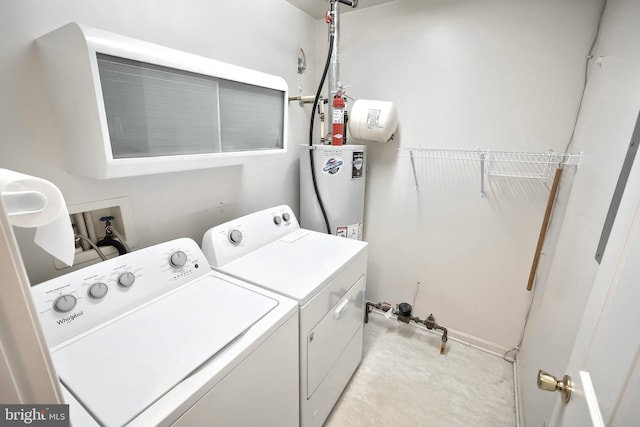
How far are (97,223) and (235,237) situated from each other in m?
0.58

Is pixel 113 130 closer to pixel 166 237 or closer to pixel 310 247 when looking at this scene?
pixel 166 237

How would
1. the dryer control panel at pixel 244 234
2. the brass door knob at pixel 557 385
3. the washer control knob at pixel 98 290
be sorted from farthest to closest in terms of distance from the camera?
the dryer control panel at pixel 244 234 < the washer control knob at pixel 98 290 < the brass door knob at pixel 557 385

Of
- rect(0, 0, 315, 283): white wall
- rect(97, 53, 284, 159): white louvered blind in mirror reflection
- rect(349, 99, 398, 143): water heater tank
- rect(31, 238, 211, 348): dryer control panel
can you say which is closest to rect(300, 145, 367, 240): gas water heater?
rect(349, 99, 398, 143): water heater tank

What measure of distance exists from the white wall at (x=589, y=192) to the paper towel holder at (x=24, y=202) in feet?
4.36

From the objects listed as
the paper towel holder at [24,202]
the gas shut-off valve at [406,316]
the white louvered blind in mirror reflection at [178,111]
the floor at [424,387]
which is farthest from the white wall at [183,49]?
the floor at [424,387]

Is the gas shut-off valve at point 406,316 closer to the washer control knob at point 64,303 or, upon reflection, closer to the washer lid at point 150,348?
the washer lid at point 150,348

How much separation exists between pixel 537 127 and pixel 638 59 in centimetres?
83

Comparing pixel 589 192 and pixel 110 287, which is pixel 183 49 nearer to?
pixel 110 287

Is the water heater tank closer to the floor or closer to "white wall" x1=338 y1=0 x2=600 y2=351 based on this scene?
"white wall" x1=338 y1=0 x2=600 y2=351

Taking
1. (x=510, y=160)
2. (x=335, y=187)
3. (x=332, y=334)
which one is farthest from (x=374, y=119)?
(x=332, y=334)

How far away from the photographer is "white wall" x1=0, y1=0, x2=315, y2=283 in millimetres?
936

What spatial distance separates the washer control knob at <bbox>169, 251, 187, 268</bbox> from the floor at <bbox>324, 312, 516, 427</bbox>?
1.20m

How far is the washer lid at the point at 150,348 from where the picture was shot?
699 millimetres

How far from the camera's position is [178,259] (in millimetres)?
1203
